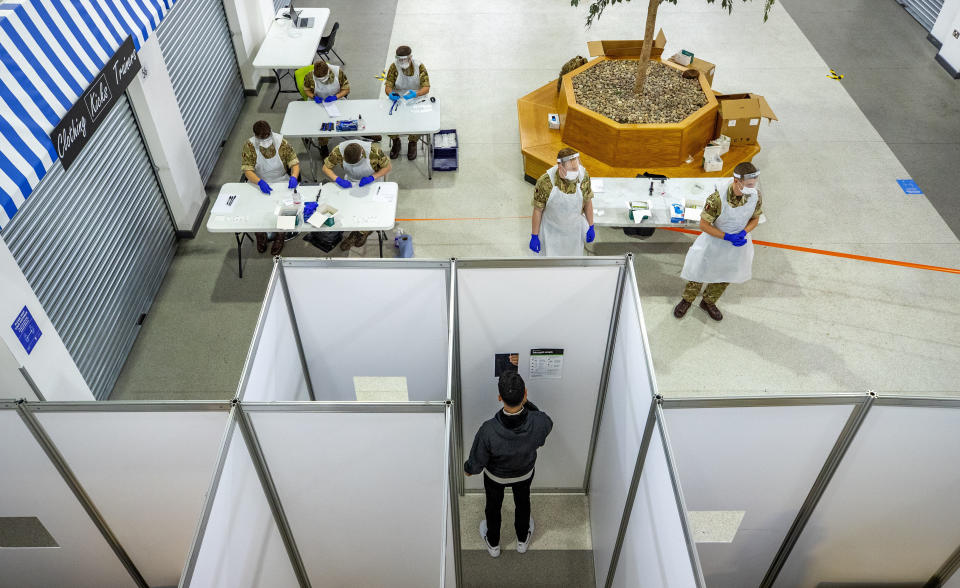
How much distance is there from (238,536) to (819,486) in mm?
2965

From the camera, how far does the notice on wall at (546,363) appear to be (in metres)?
4.41

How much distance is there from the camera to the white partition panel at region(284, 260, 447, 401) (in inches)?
163

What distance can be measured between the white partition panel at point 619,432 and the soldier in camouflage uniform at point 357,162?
10.9ft

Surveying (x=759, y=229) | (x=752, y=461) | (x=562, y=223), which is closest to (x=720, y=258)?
(x=562, y=223)

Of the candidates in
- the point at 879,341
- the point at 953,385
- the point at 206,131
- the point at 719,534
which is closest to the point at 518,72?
the point at 206,131

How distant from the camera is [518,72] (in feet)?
32.0

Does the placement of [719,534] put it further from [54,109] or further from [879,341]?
[54,109]

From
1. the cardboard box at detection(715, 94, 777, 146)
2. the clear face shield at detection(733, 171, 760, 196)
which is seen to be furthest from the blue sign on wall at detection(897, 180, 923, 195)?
the clear face shield at detection(733, 171, 760, 196)

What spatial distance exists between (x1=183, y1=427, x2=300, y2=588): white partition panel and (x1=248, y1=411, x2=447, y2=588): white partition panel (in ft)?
0.48

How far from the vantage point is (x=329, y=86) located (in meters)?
7.77

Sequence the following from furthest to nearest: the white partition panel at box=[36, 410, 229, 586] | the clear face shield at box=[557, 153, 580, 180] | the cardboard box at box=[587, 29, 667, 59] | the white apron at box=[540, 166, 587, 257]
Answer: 1. the cardboard box at box=[587, 29, 667, 59]
2. the white apron at box=[540, 166, 587, 257]
3. the clear face shield at box=[557, 153, 580, 180]
4. the white partition panel at box=[36, 410, 229, 586]

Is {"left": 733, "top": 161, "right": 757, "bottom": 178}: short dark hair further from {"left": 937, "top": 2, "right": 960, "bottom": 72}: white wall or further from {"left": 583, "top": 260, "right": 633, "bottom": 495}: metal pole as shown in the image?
{"left": 937, "top": 2, "right": 960, "bottom": 72}: white wall

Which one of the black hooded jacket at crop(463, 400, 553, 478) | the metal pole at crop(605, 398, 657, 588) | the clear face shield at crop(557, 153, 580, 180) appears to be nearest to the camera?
the metal pole at crop(605, 398, 657, 588)

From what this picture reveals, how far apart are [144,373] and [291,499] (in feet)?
10.0
